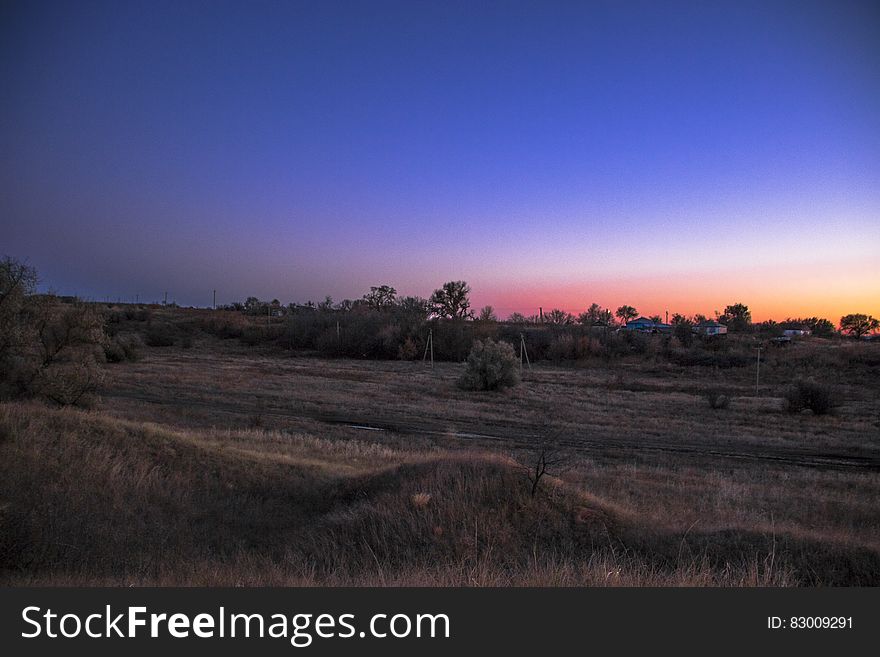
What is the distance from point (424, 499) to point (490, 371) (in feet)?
86.2

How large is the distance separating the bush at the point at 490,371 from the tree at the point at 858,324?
80.7 metres

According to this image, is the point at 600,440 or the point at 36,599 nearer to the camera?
the point at 36,599

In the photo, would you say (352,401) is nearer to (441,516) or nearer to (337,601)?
(441,516)

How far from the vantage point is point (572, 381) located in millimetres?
41906

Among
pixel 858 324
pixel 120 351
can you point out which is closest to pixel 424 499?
pixel 120 351

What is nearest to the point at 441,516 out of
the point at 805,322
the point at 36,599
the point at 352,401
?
the point at 36,599

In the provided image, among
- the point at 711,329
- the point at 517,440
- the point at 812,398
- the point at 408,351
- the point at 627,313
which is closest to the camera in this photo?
the point at 517,440

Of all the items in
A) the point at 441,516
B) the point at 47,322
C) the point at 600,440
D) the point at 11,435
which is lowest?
the point at 600,440

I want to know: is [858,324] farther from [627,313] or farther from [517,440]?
[517,440]

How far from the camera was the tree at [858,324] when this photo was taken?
87.4 m

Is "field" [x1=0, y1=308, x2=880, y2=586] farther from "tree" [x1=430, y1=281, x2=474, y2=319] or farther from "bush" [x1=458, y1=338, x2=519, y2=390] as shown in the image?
"tree" [x1=430, y1=281, x2=474, y2=319]

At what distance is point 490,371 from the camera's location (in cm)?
3500

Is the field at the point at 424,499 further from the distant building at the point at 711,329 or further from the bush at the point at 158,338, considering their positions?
the distant building at the point at 711,329

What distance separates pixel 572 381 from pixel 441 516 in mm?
35062
